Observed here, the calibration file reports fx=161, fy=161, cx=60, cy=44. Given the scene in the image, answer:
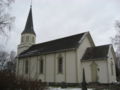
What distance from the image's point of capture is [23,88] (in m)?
11.2

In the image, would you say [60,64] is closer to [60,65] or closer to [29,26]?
[60,65]

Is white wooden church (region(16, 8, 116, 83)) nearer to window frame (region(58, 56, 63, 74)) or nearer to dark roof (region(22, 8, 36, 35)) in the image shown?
window frame (region(58, 56, 63, 74))

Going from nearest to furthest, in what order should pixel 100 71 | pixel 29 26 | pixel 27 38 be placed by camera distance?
pixel 100 71 → pixel 27 38 → pixel 29 26

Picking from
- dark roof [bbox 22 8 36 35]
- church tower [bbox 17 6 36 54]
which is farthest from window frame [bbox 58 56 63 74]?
dark roof [bbox 22 8 36 35]

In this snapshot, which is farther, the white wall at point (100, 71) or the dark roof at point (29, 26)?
the dark roof at point (29, 26)

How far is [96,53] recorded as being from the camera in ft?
89.5

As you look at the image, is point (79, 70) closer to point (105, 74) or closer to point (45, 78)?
point (105, 74)

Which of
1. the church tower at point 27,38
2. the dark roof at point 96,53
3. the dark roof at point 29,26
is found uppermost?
the dark roof at point 29,26

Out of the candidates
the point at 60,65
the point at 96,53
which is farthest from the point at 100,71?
the point at 60,65

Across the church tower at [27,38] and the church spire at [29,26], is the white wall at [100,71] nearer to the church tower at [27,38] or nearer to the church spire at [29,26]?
the church tower at [27,38]

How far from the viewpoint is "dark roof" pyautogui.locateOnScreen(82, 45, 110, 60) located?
85.9ft

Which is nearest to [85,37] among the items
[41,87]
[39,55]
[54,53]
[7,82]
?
[54,53]

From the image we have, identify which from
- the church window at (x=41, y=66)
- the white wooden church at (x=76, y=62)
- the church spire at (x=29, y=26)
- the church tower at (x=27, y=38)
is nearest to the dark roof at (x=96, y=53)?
the white wooden church at (x=76, y=62)

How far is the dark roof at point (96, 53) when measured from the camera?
2617cm
